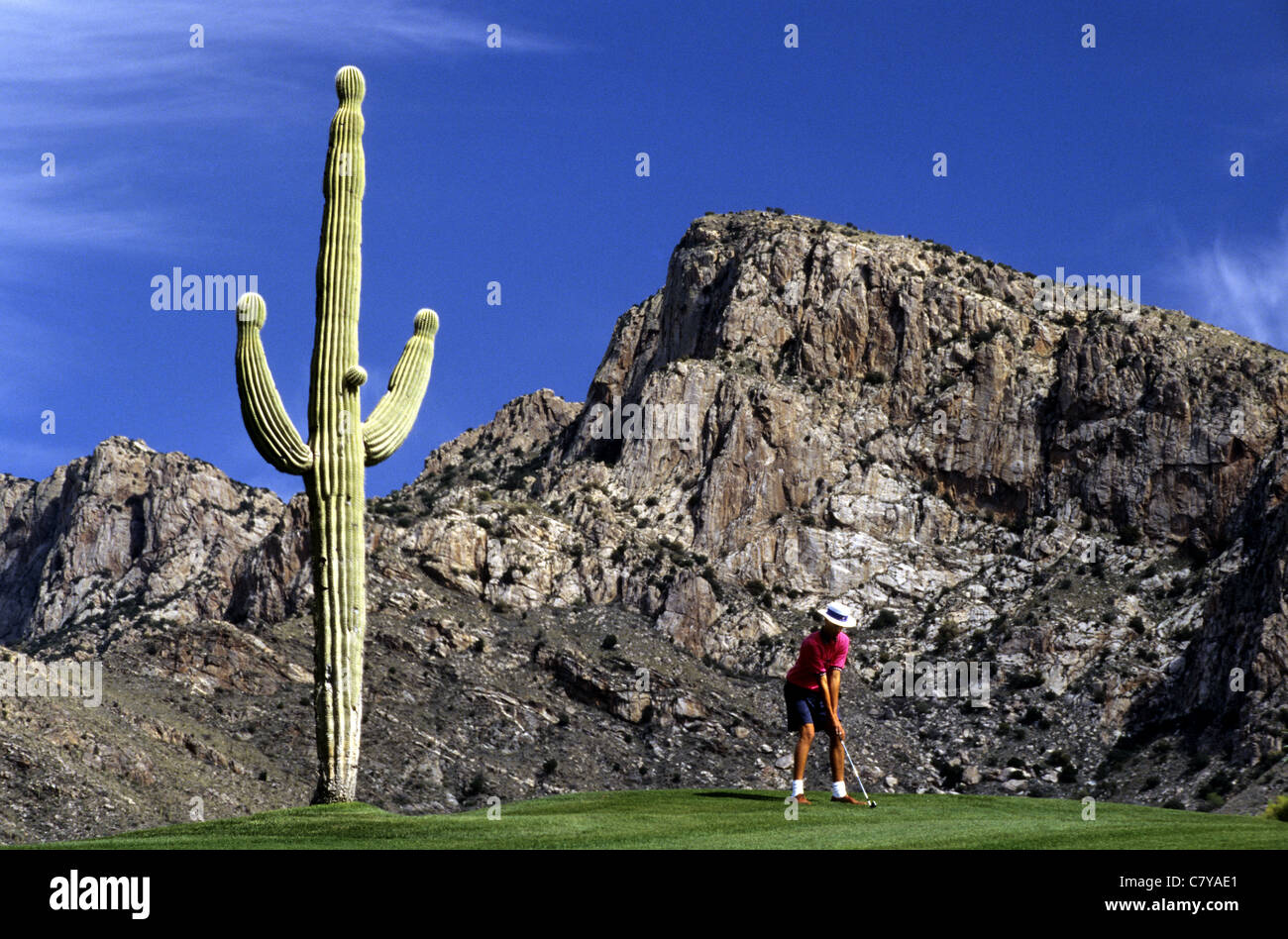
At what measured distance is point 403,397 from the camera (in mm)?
27906

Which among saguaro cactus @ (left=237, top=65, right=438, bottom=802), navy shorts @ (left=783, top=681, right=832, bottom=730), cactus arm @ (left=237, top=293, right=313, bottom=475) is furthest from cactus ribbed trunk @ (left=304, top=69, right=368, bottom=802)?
navy shorts @ (left=783, top=681, right=832, bottom=730)

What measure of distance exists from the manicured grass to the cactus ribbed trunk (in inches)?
88.2

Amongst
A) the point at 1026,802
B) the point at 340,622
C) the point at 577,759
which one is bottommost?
the point at 577,759

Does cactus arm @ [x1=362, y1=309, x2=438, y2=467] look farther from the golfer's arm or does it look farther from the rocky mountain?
the rocky mountain

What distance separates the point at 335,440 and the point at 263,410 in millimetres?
1304

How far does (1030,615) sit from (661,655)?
66.5 feet

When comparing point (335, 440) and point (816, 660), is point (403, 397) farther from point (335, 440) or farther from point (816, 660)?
point (816, 660)

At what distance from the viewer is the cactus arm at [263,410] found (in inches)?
1001

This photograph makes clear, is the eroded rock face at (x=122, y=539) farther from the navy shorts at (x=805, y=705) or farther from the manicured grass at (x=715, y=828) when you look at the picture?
the navy shorts at (x=805, y=705)

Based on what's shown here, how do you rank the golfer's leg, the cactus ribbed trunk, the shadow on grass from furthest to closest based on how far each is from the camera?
the cactus ribbed trunk
the shadow on grass
the golfer's leg

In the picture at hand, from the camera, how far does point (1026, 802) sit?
26891 millimetres

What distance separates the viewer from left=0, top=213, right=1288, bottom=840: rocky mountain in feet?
234
